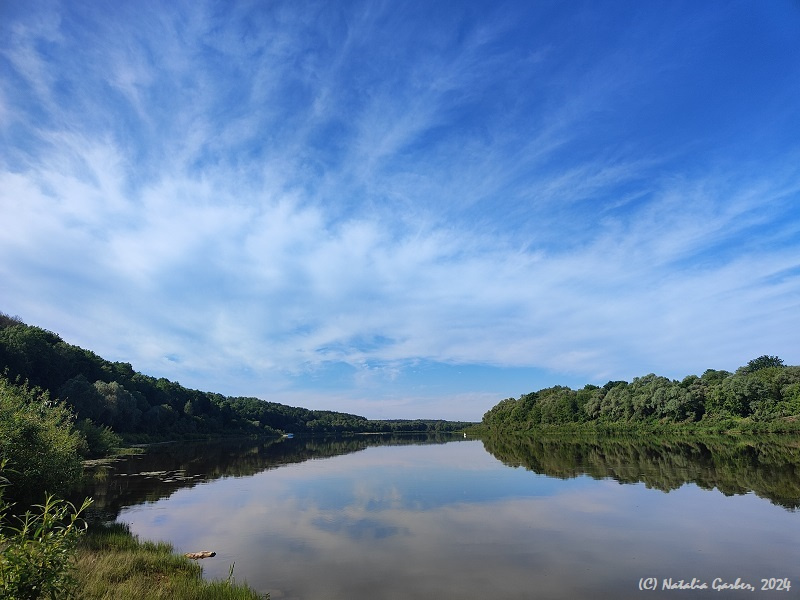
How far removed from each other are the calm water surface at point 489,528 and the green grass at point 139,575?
1663 millimetres

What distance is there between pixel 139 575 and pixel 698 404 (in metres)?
100

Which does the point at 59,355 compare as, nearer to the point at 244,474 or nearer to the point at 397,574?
the point at 244,474

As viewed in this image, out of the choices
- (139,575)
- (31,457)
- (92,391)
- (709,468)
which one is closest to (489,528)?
(139,575)

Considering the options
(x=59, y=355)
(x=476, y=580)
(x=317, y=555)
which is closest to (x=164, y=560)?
(x=317, y=555)

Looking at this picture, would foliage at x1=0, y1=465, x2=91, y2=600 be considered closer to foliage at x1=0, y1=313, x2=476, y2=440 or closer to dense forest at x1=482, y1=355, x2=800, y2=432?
foliage at x1=0, y1=313, x2=476, y2=440

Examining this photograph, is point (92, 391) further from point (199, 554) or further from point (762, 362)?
point (762, 362)

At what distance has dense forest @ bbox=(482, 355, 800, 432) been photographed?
7369 centimetres

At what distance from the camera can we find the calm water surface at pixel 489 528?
47.9 feet

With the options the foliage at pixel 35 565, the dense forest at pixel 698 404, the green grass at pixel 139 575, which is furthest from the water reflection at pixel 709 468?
the foliage at pixel 35 565

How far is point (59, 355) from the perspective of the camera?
9431 cm

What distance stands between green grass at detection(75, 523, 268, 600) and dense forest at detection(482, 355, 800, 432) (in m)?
84.7

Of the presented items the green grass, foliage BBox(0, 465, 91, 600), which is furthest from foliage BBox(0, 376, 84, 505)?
foliage BBox(0, 465, 91, 600)

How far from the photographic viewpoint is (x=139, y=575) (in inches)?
533

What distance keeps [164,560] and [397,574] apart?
322 inches
